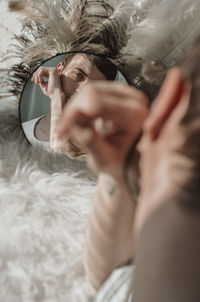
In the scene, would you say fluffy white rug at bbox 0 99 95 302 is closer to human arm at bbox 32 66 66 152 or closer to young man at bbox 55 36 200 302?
human arm at bbox 32 66 66 152

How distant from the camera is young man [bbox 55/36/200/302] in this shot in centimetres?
21

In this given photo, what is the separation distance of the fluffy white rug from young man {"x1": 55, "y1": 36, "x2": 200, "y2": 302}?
0.16 m

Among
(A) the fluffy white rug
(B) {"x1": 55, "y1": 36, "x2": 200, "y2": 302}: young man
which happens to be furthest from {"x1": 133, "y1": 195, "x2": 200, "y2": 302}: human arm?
(A) the fluffy white rug

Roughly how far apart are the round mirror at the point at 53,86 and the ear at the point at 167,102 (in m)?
0.39

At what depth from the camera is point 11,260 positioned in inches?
16.1

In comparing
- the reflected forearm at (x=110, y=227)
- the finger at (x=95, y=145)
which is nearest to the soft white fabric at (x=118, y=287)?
the reflected forearm at (x=110, y=227)

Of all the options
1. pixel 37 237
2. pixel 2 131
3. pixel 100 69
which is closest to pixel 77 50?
pixel 100 69

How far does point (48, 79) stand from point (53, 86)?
0.01 m

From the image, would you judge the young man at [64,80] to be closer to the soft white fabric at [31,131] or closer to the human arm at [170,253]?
the soft white fabric at [31,131]

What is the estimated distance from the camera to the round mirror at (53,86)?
0.61 m

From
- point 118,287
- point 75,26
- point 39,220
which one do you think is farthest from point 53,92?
point 118,287

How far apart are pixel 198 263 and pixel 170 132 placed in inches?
2.9

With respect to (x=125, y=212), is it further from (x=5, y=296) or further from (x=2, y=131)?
(x=2, y=131)

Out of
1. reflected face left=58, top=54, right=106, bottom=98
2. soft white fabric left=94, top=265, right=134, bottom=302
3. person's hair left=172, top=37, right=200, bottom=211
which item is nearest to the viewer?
person's hair left=172, top=37, right=200, bottom=211
